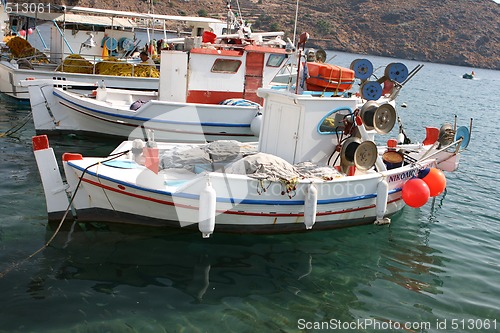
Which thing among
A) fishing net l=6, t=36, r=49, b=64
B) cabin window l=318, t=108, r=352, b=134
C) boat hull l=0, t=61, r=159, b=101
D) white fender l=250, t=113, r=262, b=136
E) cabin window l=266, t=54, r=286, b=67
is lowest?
white fender l=250, t=113, r=262, b=136

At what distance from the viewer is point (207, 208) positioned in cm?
788

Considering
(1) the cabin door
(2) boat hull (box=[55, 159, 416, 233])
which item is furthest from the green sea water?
(1) the cabin door

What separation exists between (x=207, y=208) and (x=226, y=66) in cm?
764

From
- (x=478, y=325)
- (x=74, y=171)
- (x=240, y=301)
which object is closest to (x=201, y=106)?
(x=74, y=171)

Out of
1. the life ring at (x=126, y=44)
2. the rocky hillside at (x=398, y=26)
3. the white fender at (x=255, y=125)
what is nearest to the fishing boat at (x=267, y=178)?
the white fender at (x=255, y=125)

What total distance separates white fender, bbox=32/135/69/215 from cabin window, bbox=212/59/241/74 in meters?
6.84

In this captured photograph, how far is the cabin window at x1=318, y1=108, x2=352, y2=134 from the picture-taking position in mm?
9812

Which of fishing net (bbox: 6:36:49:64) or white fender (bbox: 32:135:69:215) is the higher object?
fishing net (bbox: 6:36:49:64)

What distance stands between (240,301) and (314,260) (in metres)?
1.93

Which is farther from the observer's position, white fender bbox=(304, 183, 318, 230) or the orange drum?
the orange drum

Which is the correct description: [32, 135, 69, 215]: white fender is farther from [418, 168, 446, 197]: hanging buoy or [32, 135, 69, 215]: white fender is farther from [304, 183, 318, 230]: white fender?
[418, 168, 446, 197]: hanging buoy

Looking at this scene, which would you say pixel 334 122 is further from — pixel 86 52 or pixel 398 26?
pixel 398 26

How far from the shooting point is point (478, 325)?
7453 millimetres

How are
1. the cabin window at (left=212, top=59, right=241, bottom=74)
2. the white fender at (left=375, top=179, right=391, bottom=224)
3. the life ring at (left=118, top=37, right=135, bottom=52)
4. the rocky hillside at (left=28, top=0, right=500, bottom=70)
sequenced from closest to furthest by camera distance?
the white fender at (left=375, top=179, right=391, bottom=224) → the cabin window at (left=212, top=59, right=241, bottom=74) → the life ring at (left=118, top=37, right=135, bottom=52) → the rocky hillside at (left=28, top=0, right=500, bottom=70)
